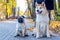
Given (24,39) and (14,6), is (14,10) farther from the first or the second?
(24,39)

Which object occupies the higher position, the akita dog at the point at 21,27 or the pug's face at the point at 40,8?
the pug's face at the point at 40,8

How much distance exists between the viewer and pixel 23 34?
519cm

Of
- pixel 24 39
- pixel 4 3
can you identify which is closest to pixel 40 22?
pixel 24 39

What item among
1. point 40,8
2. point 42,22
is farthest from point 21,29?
point 40,8

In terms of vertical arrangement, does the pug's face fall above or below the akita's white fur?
above

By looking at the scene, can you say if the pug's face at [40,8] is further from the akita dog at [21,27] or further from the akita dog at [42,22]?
the akita dog at [21,27]

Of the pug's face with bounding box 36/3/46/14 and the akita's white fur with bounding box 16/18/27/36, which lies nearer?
the pug's face with bounding box 36/3/46/14

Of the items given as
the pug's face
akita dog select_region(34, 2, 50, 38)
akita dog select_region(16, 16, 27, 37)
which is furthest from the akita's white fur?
the pug's face

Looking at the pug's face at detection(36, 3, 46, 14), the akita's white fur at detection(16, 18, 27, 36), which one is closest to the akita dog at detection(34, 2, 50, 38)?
the pug's face at detection(36, 3, 46, 14)

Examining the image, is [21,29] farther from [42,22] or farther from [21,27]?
[42,22]

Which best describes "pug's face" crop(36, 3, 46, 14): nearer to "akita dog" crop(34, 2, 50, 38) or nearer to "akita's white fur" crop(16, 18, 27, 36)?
"akita dog" crop(34, 2, 50, 38)

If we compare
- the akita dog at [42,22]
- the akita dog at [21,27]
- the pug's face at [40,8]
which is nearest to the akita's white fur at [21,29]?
the akita dog at [21,27]

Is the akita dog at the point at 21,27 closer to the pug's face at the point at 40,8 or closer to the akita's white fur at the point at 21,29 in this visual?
the akita's white fur at the point at 21,29

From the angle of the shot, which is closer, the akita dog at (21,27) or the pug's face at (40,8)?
the pug's face at (40,8)
